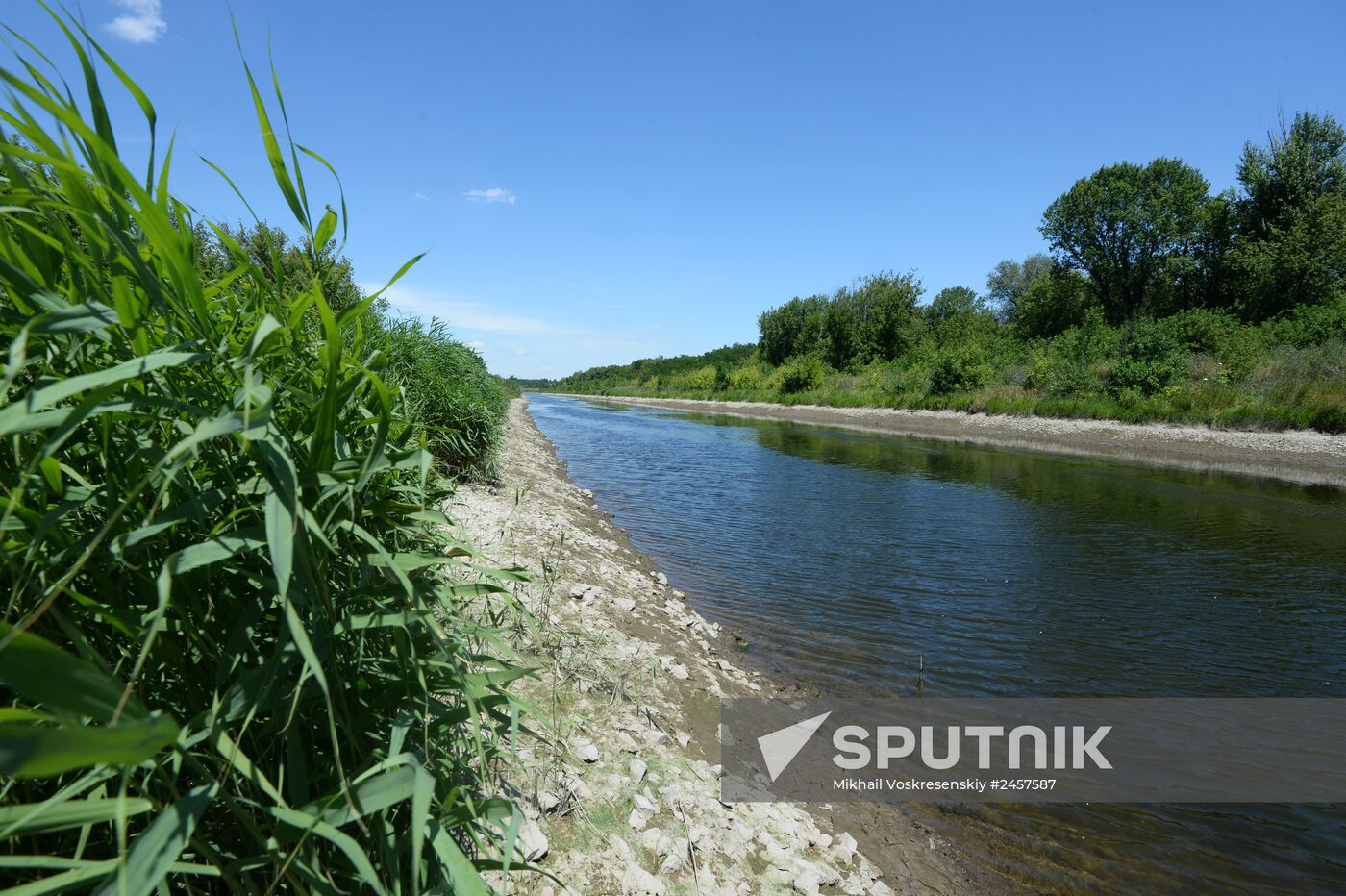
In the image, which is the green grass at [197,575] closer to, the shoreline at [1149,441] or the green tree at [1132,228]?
the shoreline at [1149,441]

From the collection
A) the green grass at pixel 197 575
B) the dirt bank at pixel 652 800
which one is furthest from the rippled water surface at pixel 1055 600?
the green grass at pixel 197 575

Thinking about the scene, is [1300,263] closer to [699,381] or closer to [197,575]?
[197,575]

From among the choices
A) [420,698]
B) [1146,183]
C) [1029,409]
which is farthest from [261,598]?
[1146,183]

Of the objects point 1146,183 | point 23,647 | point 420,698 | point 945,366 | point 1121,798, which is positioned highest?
point 1146,183

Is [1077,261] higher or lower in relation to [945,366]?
higher

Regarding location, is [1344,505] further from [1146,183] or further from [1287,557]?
[1146,183]

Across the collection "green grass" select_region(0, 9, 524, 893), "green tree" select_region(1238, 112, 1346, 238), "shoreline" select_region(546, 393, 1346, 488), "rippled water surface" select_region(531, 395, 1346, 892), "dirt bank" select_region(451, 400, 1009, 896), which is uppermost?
"green tree" select_region(1238, 112, 1346, 238)

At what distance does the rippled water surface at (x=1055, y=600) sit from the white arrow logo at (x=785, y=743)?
77 centimetres

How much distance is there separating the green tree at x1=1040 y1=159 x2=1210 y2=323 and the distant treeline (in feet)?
0.31

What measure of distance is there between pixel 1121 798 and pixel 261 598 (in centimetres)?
525

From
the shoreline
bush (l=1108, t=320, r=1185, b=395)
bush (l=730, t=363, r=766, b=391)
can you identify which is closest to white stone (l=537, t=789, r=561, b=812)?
the shoreline

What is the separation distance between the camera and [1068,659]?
21.1 feet

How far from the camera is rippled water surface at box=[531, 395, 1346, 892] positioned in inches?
152

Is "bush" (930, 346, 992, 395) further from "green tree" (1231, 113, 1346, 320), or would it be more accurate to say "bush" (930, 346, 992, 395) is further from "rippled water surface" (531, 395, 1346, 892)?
"rippled water surface" (531, 395, 1346, 892)
